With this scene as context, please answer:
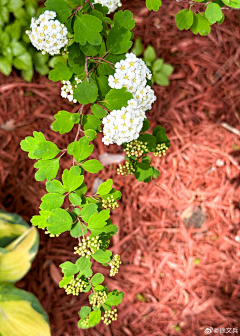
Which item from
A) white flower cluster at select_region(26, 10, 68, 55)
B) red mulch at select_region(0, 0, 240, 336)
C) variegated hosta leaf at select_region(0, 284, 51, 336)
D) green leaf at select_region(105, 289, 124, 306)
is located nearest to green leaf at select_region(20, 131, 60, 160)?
white flower cluster at select_region(26, 10, 68, 55)

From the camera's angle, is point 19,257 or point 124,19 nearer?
point 124,19

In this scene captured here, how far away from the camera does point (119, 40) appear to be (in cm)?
99

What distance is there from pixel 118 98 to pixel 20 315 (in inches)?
57.9

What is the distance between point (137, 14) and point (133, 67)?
1217 mm

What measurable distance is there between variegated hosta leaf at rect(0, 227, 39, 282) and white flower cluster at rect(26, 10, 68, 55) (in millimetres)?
1099

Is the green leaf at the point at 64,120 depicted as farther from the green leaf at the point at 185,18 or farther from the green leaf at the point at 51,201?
the green leaf at the point at 185,18

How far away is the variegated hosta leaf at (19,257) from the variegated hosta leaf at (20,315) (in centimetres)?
11

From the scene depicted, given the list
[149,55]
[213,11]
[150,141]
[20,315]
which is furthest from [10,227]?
[213,11]

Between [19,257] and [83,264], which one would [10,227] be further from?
[83,264]

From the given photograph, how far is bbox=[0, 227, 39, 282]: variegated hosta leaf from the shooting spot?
66.1 inches

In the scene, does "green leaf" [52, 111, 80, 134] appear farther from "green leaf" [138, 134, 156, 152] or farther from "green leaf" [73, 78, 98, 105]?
"green leaf" [138, 134, 156, 152]

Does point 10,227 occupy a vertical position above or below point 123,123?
below

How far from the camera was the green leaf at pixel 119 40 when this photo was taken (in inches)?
38.7

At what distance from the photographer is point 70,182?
940mm
